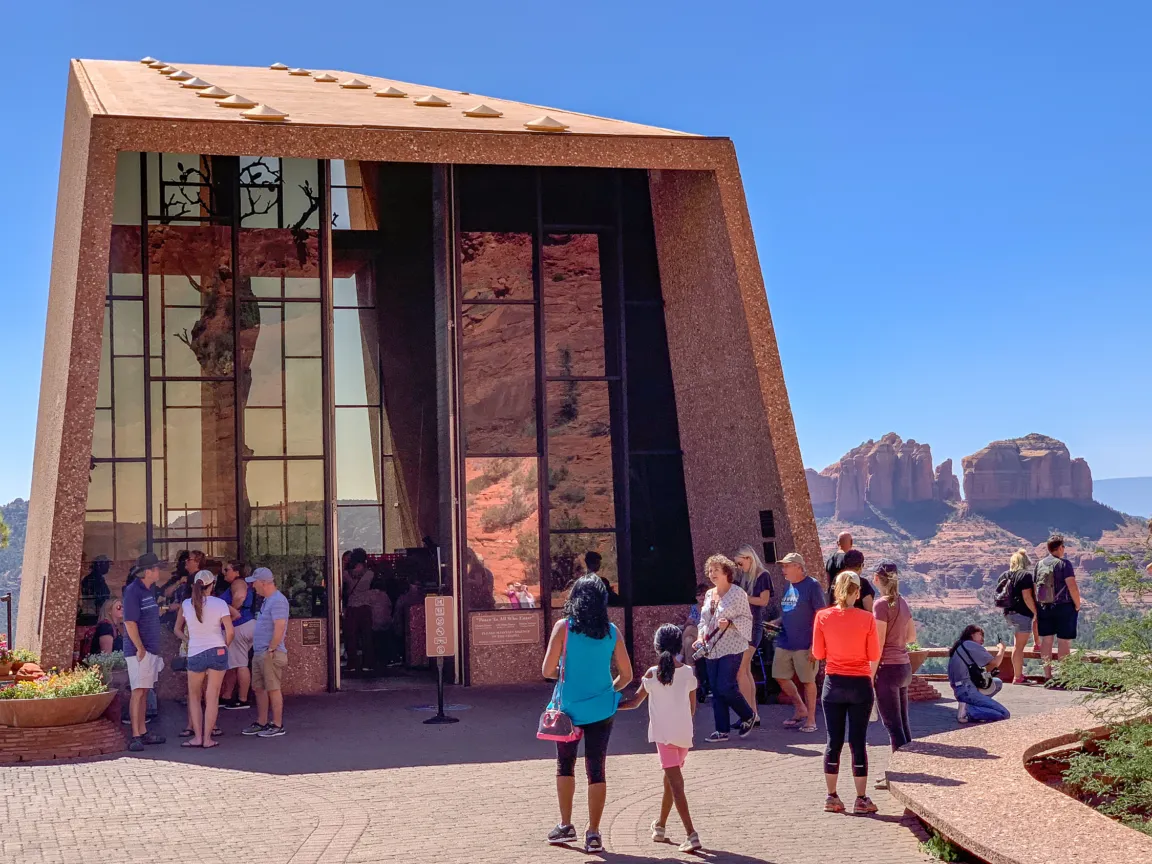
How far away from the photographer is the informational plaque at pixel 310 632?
15680 mm

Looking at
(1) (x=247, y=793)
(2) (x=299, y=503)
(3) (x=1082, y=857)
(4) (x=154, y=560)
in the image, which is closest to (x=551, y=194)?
(2) (x=299, y=503)

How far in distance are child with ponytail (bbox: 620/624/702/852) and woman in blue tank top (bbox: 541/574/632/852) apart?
0.16 m

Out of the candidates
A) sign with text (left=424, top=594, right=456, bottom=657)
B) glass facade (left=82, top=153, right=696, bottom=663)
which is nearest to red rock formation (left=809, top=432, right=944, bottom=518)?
glass facade (left=82, top=153, right=696, bottom=663)

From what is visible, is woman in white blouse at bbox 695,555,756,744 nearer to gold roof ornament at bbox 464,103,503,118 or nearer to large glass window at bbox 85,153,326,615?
large glass window at bbox 85,153,326,615

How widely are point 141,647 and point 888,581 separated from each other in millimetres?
6447

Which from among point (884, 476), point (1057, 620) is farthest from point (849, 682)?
point (884, 476)

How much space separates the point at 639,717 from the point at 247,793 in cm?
461

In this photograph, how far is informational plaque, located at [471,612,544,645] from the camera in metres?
16.0

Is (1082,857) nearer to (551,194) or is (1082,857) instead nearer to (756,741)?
(756,741)

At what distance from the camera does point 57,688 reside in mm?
12219

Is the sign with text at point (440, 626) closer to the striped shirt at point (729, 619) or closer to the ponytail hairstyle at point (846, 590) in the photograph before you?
the striped shirt at point (729, 619)

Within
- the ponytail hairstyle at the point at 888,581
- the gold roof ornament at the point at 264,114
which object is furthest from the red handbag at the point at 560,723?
the gold roof ornament at the point at 264,114

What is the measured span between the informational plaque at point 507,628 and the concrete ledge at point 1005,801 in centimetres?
657

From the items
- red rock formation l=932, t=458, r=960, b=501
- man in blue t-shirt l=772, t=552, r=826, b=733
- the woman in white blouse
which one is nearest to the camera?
the woman in white blouse
